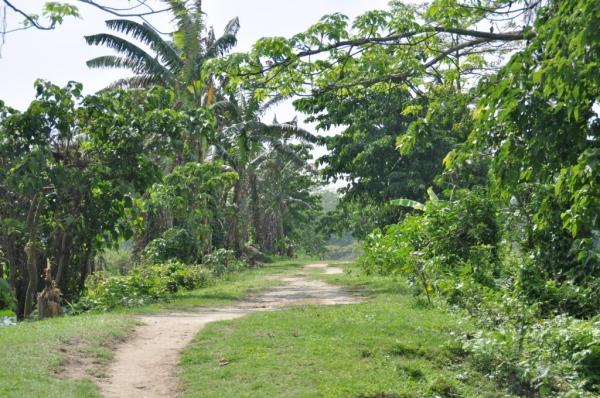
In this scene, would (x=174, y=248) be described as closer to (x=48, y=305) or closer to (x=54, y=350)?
(x=48, y=305)

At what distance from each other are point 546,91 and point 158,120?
12076mm

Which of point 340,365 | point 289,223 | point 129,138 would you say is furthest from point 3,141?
point 289,223

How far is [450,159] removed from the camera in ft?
23.9

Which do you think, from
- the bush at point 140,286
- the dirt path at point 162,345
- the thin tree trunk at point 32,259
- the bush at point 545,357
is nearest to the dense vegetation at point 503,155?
the bush at point 545,357

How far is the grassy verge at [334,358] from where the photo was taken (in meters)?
7.96

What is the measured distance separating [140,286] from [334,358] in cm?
946

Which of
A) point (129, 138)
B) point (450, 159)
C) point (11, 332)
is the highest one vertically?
point (129, 138)

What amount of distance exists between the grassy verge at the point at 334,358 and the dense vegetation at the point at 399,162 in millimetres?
521

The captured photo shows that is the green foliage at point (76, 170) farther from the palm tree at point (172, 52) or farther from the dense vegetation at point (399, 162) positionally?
the palm tree at point (172, 52)

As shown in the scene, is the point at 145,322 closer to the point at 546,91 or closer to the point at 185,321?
the point at 185,321

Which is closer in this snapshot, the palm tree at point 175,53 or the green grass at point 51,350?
the green grass at point 51,350

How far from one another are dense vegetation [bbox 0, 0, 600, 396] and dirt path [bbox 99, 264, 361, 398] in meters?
2.54

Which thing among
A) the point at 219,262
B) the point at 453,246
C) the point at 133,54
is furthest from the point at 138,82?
the point at 453,246

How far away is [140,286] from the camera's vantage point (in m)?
17.5
